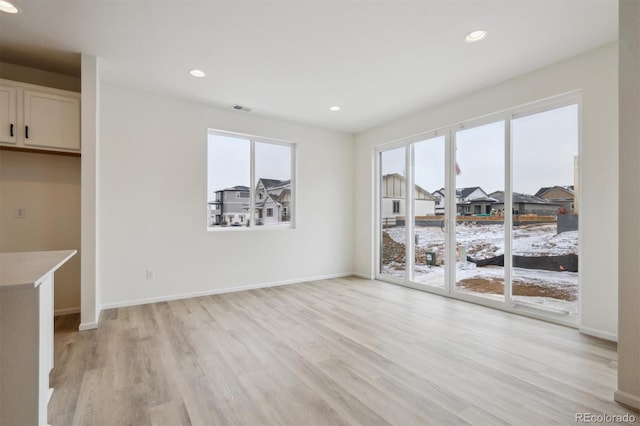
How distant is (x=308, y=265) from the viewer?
17.3 feet

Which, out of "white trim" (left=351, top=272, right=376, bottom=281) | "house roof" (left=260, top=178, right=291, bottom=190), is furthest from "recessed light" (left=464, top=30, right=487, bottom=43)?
"white trim" (left=351, top=272, right=376, bottom=281)

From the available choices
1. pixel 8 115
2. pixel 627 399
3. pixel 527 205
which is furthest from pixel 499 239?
pixel 8 115

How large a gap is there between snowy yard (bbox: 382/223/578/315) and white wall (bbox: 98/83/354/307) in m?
2.02

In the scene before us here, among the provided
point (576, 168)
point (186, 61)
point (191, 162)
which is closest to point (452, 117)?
point (576, 168)

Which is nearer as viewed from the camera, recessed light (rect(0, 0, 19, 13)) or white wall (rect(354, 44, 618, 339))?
recessed light (rect(0, 0, 19, 13))

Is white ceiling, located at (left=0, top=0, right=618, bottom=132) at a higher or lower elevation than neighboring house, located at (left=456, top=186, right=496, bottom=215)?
higher

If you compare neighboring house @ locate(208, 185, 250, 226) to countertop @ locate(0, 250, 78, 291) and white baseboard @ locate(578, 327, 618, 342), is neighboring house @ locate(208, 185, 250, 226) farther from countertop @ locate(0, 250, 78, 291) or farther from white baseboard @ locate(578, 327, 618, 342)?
white baseboard @ locate(578, 327, 618, 342)

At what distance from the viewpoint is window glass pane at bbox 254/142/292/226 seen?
16.0 feet

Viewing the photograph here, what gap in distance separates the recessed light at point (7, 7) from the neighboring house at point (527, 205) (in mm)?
4921

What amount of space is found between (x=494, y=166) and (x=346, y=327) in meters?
2.69

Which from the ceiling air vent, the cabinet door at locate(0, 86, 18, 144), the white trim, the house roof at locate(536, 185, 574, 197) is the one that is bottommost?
the white trim

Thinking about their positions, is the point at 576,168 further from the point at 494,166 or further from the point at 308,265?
the point at 308,265

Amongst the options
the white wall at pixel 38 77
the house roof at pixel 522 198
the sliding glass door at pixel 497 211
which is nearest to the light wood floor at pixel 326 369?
the sliding glass door at pixel 497 211

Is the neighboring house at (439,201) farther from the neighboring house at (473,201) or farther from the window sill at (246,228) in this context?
the window sill at (246,228)
